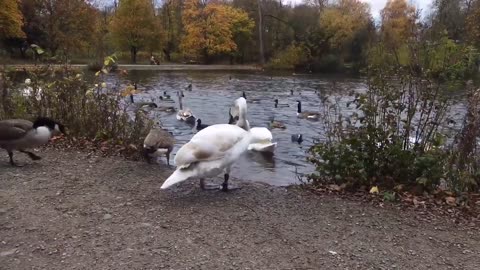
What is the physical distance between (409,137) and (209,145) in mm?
3219

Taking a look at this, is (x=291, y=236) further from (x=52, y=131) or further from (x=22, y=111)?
(x=22, y=111)

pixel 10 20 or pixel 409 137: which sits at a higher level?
pixel 10 20

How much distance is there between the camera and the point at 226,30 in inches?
2466

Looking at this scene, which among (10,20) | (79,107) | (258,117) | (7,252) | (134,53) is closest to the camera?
(7,252)

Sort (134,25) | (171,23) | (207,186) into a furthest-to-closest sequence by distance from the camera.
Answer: (171,23) → (134,25) → (207,186)

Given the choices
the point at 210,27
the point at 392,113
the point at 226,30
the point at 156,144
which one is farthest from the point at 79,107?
the point at 210,27

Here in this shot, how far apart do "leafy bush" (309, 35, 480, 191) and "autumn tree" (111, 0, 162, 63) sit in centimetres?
5656

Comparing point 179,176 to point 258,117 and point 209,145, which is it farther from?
point 258,117

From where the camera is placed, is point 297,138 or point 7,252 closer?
point 7,252

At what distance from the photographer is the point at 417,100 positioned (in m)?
6.73

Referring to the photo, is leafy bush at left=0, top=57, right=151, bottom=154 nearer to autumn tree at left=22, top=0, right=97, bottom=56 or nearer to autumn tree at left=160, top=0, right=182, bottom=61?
autumn tree at left=22, top=0, right=97, bottom=56

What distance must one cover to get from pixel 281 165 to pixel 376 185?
449cm

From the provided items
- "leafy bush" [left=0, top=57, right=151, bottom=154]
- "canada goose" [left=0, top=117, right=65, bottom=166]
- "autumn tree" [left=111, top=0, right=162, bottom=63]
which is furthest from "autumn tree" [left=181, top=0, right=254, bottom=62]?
"canada goose" [left=0, top=117, right=65, bottom=166]

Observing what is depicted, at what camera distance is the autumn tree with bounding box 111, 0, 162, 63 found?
198ft
